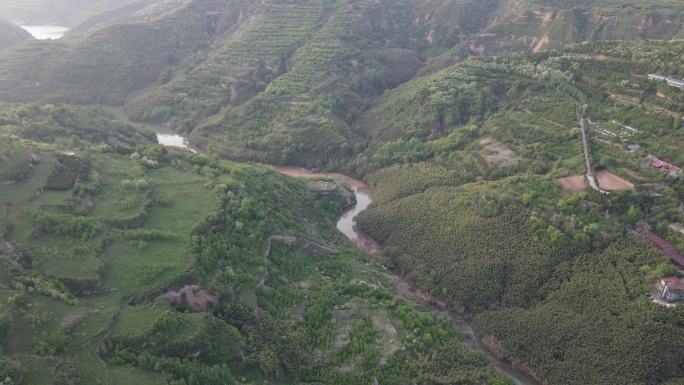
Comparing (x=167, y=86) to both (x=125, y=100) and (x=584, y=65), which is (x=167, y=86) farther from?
(x=584, y=65)

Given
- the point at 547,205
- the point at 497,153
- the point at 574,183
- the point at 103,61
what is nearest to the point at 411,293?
the point at 547,205

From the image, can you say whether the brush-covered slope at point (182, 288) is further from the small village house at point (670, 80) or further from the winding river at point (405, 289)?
the small village house at point (670, 80)

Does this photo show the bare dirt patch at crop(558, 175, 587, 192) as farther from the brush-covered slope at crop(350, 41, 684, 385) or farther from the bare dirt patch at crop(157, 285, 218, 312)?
the bare dirt patch at crop(157, 285, 218, 312)

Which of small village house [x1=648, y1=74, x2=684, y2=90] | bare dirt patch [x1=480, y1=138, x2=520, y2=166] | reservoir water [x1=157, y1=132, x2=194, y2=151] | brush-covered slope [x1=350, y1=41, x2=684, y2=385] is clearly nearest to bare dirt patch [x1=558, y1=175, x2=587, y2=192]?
brush-covered slope [x1=350, y1=41, x2=684, y2=385]

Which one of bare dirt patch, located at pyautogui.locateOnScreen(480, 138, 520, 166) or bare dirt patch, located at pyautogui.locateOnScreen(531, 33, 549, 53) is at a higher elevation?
bare dirt patch, located at pyautogui.locateOnScreen(531, 33, 549, 53)

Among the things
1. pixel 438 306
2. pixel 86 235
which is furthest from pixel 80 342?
pixel 438 306
